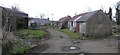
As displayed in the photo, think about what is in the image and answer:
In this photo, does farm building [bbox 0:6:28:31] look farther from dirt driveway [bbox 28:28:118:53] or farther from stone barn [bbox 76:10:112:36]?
stone barn [bbox 76:10:112:36]

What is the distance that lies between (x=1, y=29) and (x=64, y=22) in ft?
130

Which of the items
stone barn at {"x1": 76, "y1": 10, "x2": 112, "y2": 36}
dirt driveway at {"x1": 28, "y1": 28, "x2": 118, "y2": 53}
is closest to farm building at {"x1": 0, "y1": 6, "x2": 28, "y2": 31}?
dirt driveway at {"x1": 28, "y1": 28, "x2": 118, "y2": 53}

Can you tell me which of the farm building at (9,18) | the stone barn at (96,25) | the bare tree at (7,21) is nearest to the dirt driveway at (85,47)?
the bare tree at (7,21)

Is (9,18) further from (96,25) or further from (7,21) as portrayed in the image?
(96,25)

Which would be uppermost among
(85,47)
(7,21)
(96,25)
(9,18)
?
(9,18)

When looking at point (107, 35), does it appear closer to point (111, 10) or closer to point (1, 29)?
point (1, 29)

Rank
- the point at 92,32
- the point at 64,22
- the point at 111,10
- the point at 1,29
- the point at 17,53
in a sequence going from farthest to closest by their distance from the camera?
the point at 111,10
the point at 64,22
the point at 92,32
the point at 1,29
the point at 17,53

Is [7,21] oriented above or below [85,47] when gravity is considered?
above

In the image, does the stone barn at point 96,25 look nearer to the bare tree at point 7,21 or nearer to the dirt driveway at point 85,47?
the dirt driveway at point 85,47

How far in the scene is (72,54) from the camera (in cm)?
1677

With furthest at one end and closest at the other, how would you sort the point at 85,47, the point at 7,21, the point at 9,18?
the point at 9,18
the point at 7,21
the point at 85,47

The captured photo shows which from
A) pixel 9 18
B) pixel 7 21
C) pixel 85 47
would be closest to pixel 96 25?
pixel 85 47

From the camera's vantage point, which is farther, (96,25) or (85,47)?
(96,25)

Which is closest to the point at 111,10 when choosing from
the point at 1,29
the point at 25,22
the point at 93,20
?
the point at 25,22
